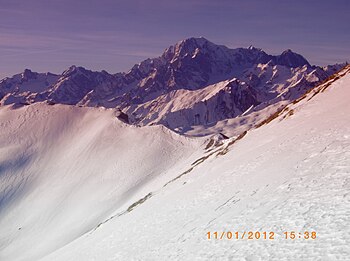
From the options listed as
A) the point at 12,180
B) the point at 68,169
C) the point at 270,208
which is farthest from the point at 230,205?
the point at 12,180

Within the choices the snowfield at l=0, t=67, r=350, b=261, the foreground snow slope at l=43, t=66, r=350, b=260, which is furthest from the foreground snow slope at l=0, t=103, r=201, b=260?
the foreground snow slope at l=43, t=66, r=350, b=260

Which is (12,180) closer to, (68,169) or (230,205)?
(68,169)

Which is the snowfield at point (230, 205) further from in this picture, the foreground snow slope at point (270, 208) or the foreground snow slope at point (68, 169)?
the foreground snow slope at point (68, 169)

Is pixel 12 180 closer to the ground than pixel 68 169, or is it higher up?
higher up

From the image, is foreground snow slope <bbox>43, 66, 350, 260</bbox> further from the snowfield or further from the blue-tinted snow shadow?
the blue-tinted snow shadow

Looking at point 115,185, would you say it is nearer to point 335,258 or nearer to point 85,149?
point 85,149

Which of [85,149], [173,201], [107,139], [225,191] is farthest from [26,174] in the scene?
[225,191]
